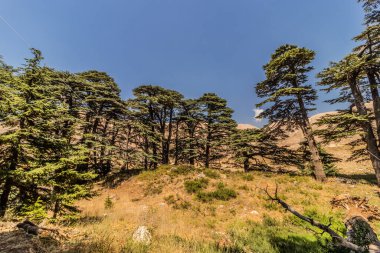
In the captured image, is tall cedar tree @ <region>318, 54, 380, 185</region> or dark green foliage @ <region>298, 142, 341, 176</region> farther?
dark green foliage @ <region>298, 142, 341, 176</region>

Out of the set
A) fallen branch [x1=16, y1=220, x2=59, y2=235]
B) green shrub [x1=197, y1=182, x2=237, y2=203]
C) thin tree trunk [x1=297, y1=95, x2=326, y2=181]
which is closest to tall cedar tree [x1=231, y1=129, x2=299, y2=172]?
thin tree trunk [x1=297, y1=95, x2=326, y2=181]

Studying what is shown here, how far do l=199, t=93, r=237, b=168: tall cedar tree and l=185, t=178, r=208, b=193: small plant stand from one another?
836cm

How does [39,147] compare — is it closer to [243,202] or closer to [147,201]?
[147,201]

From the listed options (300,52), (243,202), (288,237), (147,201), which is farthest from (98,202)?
(300,52)

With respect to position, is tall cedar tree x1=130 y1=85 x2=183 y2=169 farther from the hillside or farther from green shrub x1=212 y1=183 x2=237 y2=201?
green shrub x1=212 y1=183 x2=237 y2=201

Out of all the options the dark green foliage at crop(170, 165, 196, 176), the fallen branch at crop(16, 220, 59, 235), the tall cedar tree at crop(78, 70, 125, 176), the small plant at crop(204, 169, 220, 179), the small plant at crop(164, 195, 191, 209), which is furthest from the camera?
the tall cedar tree at crop(78, 70, 125, 176)

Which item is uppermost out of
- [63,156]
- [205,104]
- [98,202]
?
[205,104]

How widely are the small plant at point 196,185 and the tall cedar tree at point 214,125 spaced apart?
27.4 ft

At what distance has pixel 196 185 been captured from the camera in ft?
50.9

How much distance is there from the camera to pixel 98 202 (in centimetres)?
1466

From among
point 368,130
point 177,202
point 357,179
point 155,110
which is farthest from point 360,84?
point 155,110

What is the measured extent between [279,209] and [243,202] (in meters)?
2.23

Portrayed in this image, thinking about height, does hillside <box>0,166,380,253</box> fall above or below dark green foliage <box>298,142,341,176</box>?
below

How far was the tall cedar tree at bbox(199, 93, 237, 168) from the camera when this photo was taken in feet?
81.5
